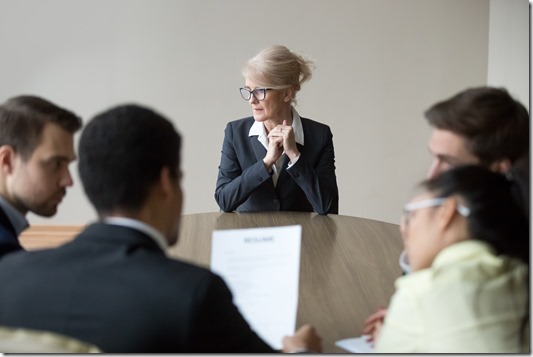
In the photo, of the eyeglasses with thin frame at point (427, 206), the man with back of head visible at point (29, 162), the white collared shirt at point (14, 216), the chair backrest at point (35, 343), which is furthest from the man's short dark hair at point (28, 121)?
the eyeglasses with thin frame at point (427, 206)

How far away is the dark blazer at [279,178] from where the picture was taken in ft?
8.18

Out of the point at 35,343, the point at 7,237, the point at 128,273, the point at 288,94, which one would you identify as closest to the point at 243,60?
the point at 288,94

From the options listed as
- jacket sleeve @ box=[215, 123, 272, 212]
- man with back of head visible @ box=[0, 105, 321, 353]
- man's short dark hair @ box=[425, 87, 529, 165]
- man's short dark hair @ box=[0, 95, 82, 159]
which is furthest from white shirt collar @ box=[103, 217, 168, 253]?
jacket sleeve @ box=[215, 123, 272, 212]

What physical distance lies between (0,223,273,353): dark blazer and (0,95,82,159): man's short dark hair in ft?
1.80

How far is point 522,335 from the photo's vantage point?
1.00m

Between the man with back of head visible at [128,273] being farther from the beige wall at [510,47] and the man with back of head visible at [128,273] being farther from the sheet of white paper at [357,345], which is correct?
the beige wall at [510,47]

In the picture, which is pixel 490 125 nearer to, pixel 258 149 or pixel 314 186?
pixel 314 186

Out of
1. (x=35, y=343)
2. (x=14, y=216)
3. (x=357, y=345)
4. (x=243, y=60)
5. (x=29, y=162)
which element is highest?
(x=243, y=60)

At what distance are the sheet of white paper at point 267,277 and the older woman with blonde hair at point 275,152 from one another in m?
1.13

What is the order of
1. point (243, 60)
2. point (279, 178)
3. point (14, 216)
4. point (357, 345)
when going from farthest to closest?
point (243, 60), point (279, 178), point (14, 216), point (357, 345)

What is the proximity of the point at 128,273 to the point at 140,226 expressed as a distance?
113mm

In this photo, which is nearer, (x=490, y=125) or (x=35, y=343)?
(x=35, y=343)

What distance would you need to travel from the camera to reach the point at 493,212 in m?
1.02

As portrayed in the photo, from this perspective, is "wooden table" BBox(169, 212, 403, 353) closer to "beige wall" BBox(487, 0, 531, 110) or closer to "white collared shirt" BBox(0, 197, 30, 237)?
"white collared shirt" BBox(0, 197, 30, 237)
